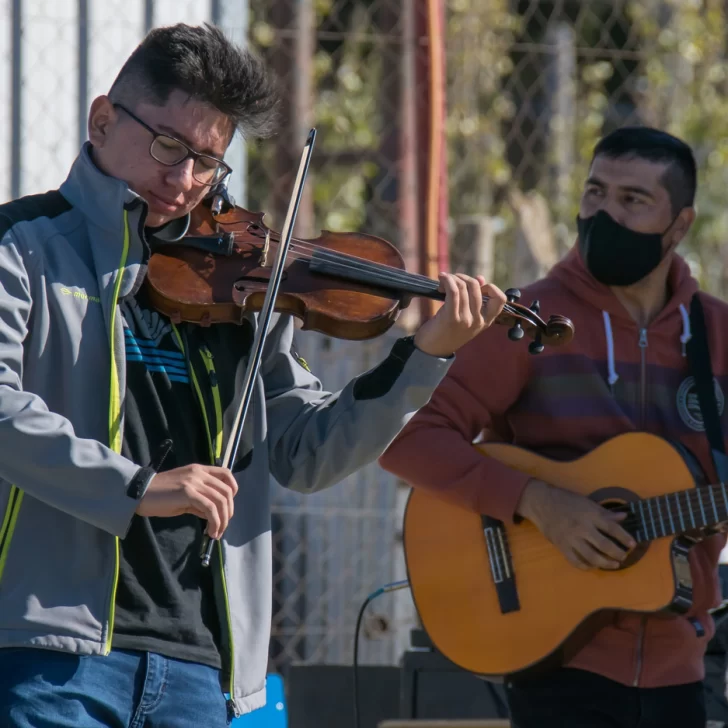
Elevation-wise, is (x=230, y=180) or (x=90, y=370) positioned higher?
(x=230, y=180)

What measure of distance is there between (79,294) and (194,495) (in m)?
0.38

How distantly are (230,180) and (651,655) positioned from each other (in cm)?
201

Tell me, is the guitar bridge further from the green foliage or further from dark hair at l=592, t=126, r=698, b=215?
the green foliage

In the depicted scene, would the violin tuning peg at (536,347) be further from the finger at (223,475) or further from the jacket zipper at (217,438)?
the finger at (223,475)

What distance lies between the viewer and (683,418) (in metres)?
2.82

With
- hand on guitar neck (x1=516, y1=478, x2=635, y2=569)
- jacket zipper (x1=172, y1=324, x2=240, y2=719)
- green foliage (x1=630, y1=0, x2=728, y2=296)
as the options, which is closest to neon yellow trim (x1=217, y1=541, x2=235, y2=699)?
jacket zipper (x1=172, y1=324, x2=240, y2=719)

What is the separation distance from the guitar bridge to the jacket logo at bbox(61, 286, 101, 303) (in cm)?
127

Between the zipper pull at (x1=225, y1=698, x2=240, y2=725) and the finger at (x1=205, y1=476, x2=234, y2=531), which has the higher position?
the finger at (x1=205, y1=476, x2=234, y2=531)

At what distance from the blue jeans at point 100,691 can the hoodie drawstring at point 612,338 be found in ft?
4.22

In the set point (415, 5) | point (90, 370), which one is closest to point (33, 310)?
point (90, 370)

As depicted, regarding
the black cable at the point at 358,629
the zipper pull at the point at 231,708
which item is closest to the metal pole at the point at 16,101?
the black cable at the point at 358,629

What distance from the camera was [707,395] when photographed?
9.17ft

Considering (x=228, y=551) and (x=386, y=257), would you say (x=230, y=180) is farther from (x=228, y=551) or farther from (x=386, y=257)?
(x=228, y=551)

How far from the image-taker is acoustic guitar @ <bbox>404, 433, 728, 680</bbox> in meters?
2.68
